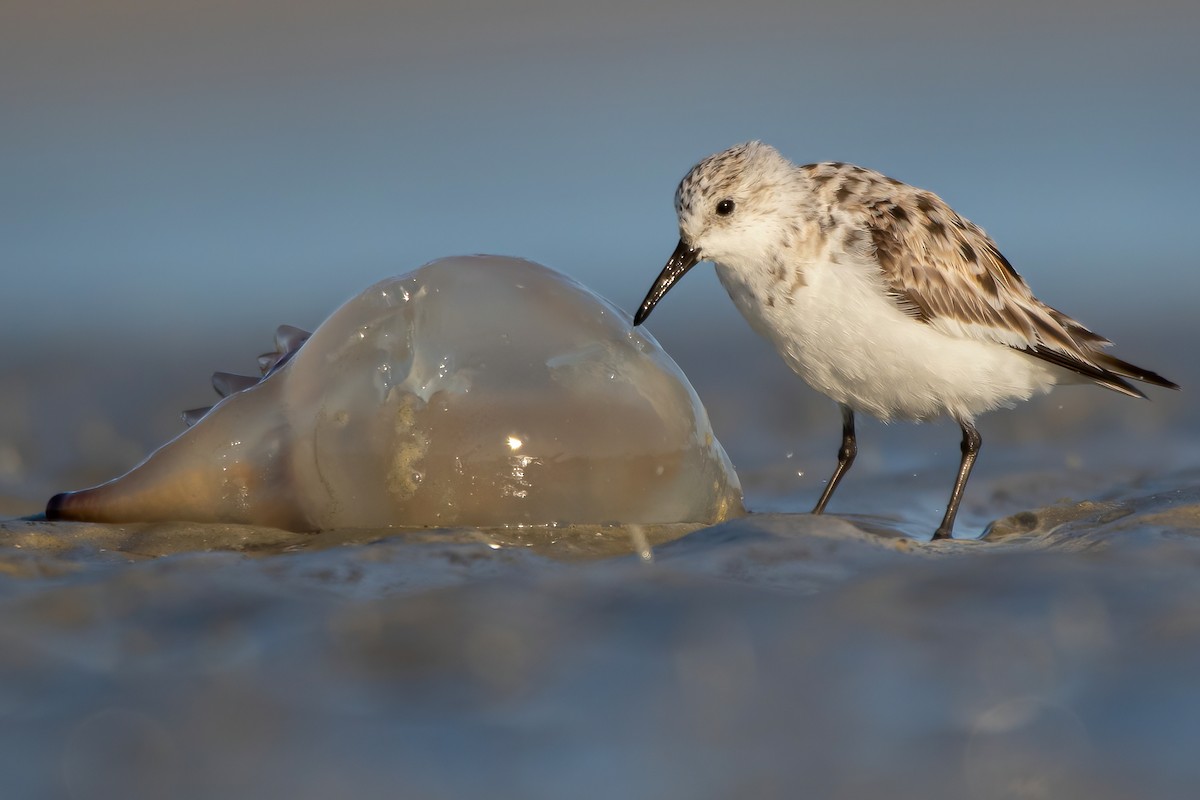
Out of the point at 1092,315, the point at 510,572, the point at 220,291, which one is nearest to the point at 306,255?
the point at 220,291

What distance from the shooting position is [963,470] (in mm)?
5902

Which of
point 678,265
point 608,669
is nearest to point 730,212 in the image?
point 678,265

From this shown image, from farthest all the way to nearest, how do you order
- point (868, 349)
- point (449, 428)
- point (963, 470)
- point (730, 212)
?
point (963, 470) < point (730, 212) < point (868, 349) < point (449, 428)

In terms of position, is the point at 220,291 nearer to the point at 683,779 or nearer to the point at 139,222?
the point at 139,222

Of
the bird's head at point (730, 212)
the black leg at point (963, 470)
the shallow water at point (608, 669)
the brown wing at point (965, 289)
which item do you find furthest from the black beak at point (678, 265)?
the shallow water at point (608, 669)

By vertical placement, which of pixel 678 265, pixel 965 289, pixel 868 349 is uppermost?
pixel 678 265

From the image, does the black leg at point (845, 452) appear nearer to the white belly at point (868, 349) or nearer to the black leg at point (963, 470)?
the white belly at point (868, 349)

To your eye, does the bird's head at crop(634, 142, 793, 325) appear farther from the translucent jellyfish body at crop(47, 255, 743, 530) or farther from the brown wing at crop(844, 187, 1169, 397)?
the translucent jellyfish body at crop(47, 255, 743, 530)

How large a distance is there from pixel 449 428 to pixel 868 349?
186cm

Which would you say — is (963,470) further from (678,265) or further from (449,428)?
(449,428)

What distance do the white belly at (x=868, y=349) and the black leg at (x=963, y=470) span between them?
0.14m

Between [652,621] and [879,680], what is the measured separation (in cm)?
62

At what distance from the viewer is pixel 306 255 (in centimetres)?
1089

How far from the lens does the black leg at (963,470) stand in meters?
5.50
